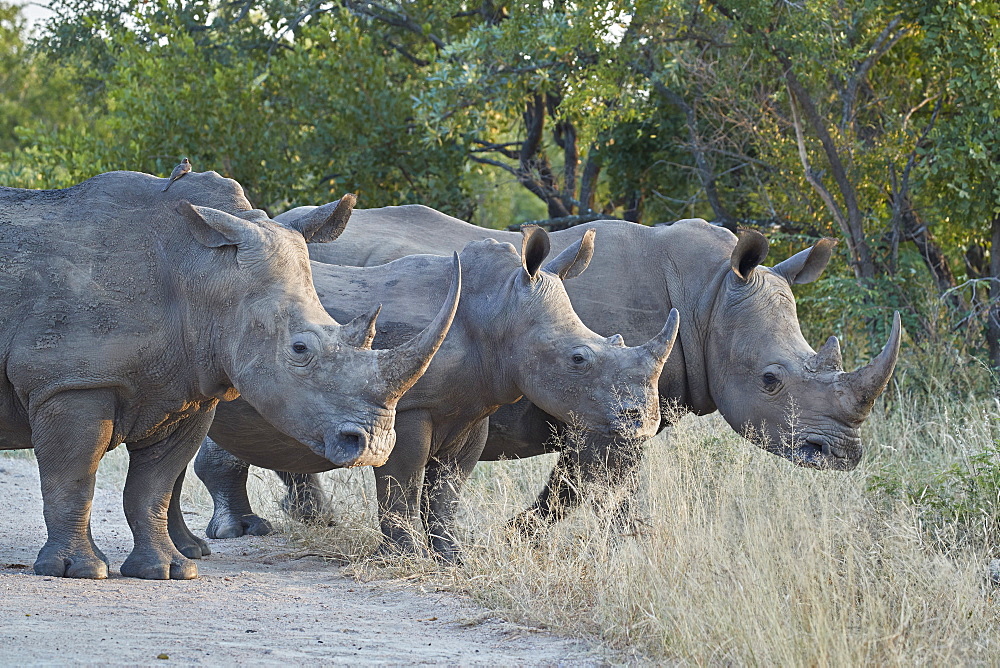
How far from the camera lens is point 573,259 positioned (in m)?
6.91

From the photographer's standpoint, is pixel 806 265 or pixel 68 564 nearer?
pixel 68 564

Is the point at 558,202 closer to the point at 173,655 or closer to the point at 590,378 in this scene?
the point at 590,378

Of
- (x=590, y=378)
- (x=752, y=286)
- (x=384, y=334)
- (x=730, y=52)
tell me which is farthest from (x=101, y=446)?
(x=730, y=52)

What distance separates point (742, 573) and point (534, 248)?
2.15 m

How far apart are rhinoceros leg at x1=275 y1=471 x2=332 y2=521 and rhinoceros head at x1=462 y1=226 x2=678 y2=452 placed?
2.17m

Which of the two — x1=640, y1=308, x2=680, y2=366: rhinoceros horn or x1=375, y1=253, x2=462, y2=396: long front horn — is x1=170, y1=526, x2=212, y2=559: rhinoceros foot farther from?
x1=640, y1=308, x2=680, y2=366: rhinoceros horn

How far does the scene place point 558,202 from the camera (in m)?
13.8

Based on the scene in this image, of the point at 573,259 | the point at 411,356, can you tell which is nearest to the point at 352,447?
the point at 411,356

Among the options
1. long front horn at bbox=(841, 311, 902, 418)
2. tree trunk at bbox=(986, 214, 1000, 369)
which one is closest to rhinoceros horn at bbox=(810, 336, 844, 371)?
long front horn at bbox=(841, 311, 902, 418)

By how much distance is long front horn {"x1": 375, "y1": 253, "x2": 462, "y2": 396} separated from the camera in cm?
551

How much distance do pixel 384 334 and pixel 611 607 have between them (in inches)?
77.0

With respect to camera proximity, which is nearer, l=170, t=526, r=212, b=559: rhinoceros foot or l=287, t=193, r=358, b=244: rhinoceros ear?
l=287, t=193, r=358, b=244: rhinoceros ear

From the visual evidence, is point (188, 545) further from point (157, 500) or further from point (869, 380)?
point (869, 380)

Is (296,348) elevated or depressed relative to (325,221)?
depressed
